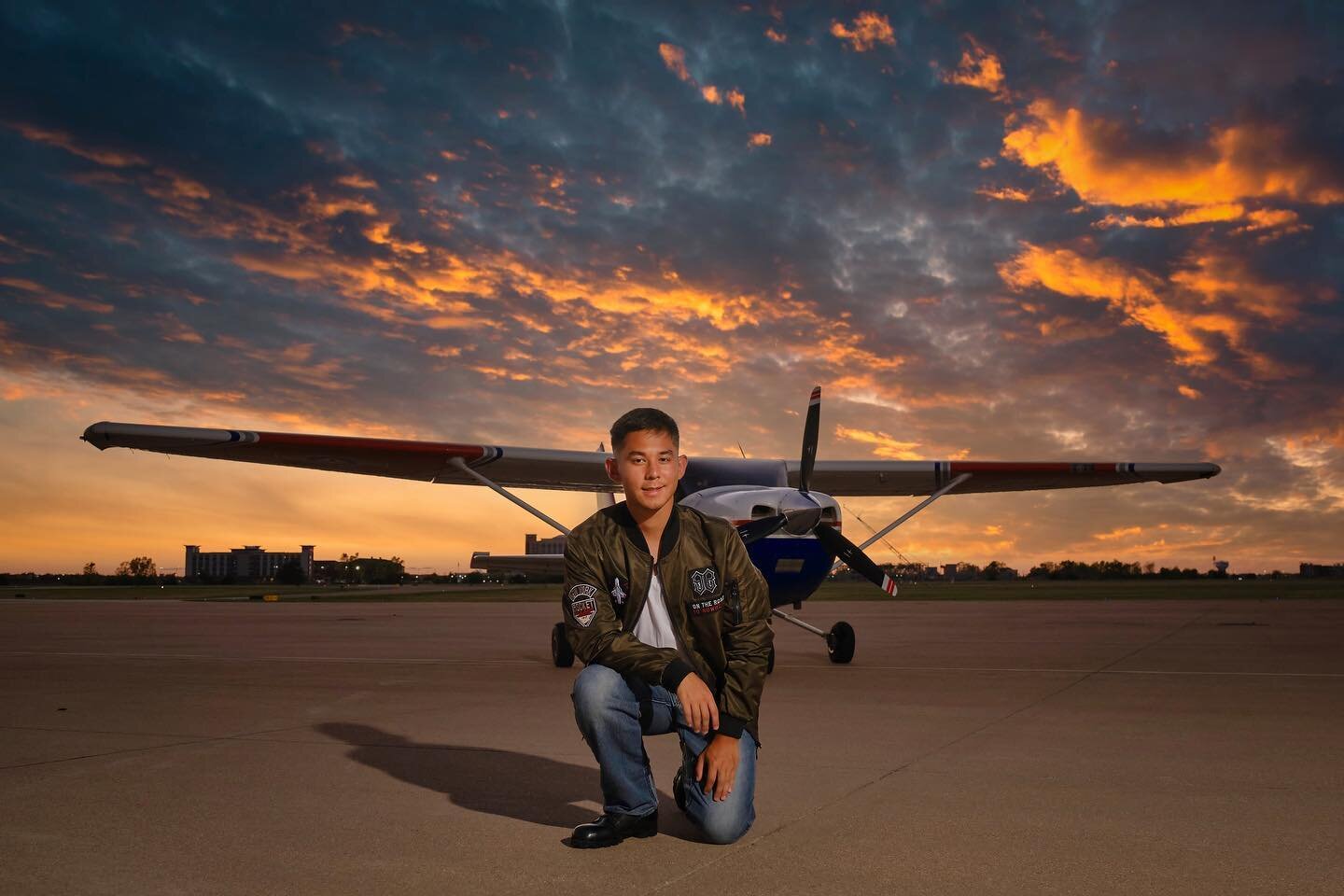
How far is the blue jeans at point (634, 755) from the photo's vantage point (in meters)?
3.15

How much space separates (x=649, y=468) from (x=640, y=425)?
16 cm

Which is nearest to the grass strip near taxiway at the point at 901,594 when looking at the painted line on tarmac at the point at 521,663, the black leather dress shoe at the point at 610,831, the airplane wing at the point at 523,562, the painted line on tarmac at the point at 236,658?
the airplane wing at the point at 523,562

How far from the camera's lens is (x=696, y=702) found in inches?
115

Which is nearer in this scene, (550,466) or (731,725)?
(731,725)

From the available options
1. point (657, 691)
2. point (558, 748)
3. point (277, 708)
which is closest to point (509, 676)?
point (277, 708)

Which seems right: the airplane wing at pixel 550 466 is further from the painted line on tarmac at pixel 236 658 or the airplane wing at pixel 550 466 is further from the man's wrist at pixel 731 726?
the man's wrist at pixel 731 726

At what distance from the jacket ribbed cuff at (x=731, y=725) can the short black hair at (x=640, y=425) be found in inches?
35.7

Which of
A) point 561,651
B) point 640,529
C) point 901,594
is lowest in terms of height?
point 901,594

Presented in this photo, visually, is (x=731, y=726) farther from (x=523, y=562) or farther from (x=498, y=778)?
(x=523, y=562)

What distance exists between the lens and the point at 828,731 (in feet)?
18.3

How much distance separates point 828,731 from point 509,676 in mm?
4543

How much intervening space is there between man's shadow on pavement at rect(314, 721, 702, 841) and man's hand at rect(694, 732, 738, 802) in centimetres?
42

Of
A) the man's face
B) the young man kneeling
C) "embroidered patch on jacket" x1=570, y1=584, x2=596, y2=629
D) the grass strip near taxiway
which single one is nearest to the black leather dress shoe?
the young man kneeling

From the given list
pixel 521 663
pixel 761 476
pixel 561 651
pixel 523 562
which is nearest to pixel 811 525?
pixel 761 476
